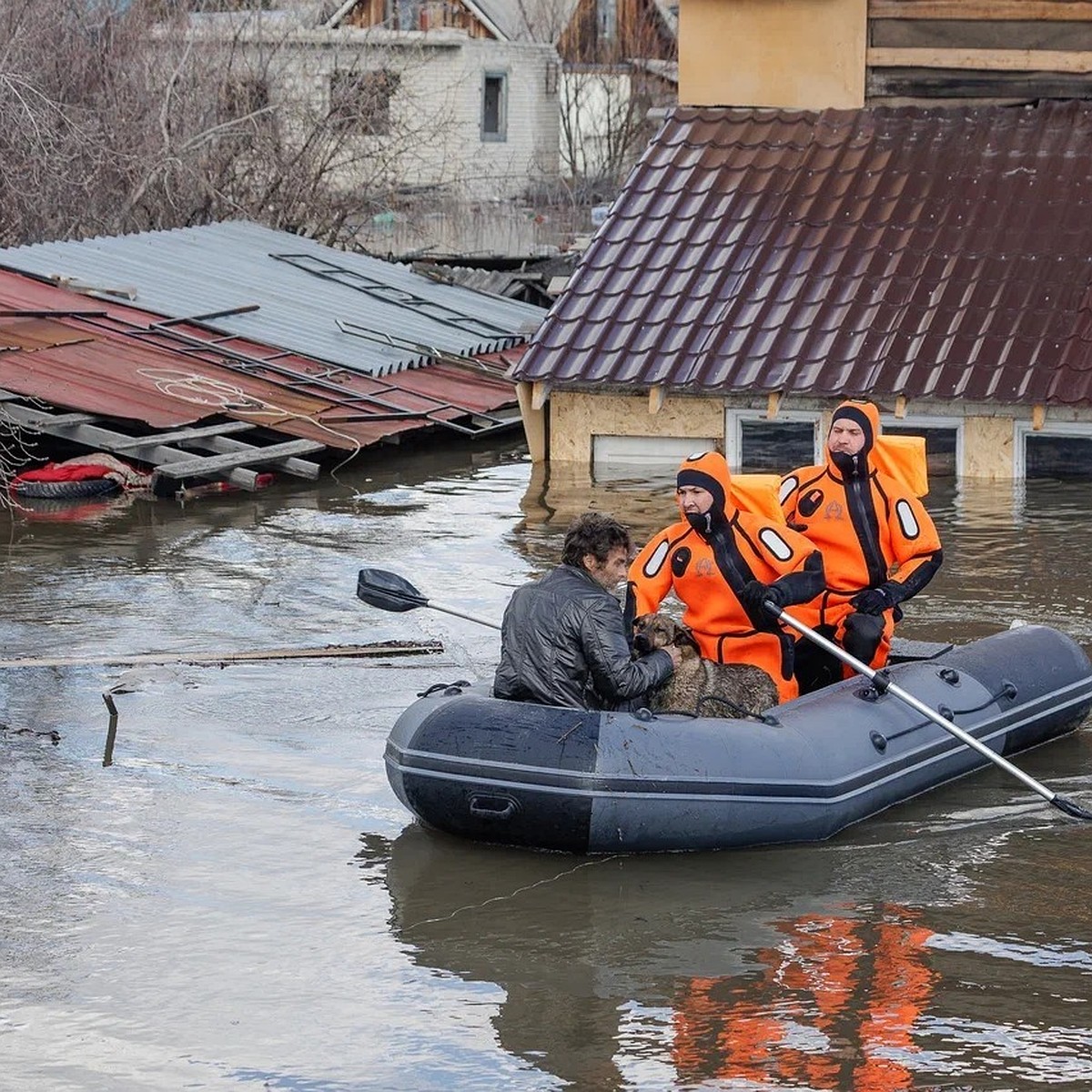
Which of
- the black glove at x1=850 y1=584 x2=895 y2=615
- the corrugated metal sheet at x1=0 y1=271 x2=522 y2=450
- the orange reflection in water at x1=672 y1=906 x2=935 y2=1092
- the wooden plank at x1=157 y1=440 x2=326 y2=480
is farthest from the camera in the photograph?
the corrugated metal sheet at x1=0 y1=271 x2=522 y2=450

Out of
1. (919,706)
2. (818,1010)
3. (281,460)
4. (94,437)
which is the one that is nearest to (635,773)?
(919,706)

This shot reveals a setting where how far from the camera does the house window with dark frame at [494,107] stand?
157 feet

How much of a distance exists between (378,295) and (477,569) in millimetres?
10071

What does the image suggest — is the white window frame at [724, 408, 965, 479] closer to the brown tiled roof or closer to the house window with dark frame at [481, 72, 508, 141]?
the brown tiled roof

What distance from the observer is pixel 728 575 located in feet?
30.2

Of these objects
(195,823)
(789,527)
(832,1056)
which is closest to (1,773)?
(195,823)

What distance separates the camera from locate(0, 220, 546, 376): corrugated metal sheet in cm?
2111

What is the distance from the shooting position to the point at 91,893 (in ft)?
26.9

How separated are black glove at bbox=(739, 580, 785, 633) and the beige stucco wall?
8945 mm

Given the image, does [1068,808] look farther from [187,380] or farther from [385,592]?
[187,380]

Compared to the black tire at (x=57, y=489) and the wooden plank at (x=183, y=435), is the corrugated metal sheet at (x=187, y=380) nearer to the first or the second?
the wooden plank at (x=183, y=435)

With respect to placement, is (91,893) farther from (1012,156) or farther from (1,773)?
(1012,156)

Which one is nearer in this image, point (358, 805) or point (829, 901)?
point (829, 901)

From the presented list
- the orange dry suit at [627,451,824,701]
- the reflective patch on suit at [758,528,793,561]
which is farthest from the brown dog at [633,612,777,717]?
the reflective patch on suit at [758,528,793,561]
